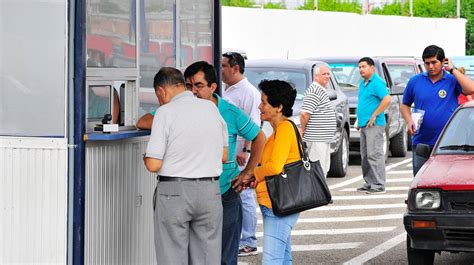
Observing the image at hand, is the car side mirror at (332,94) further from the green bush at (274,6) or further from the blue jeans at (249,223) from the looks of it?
the green bush at (274,6)

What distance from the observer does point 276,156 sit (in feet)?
24.4

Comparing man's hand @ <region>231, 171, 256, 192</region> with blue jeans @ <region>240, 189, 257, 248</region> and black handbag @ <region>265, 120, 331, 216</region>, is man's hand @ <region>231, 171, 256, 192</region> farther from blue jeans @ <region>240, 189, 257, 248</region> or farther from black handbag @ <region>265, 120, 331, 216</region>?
blue jeans @ <region>240, 189, 257, 248</region>

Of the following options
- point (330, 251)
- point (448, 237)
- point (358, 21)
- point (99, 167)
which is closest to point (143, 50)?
point (99, 167)

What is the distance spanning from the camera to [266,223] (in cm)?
757

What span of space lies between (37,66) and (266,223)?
6.03 feet

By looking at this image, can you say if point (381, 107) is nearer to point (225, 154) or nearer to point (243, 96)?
point (243, 96)

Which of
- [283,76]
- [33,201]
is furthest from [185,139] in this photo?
[283,76]

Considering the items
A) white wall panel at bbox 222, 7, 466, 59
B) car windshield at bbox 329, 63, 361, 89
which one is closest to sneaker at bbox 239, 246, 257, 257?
car windshield at bbox 329, 63, 361, 89

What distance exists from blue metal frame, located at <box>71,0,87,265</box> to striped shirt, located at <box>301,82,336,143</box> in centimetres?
648

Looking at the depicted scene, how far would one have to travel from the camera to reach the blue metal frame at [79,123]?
270 inches

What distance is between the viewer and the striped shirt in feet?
43.3

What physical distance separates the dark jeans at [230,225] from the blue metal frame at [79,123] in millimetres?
1329

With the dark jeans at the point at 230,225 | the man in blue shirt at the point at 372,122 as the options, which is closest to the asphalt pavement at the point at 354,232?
the man in blue shirt at the point at 372,122

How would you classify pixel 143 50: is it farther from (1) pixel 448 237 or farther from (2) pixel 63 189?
(1) pixel 448 237
